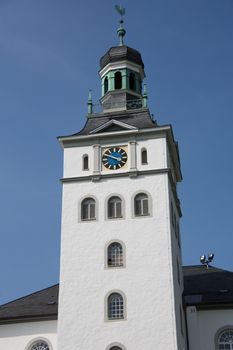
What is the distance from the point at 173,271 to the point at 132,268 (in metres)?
2.22

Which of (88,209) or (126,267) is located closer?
(126,267)

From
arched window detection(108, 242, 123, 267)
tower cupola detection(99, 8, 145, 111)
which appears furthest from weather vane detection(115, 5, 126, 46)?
arched window detection(108, 242, 123, 267)

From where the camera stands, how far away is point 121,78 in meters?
44.3

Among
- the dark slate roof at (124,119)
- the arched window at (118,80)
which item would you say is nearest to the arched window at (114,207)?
the dark slate roof at (124,119)

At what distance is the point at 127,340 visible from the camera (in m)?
34.4

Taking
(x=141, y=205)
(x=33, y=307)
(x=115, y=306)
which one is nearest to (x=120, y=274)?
(x=115, y=306)

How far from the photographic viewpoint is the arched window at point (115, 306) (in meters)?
35.2

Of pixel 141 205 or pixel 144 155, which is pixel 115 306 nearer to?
pixel 141 205

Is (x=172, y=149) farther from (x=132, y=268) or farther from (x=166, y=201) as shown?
(x=132, y=268)

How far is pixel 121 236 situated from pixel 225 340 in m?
8.37

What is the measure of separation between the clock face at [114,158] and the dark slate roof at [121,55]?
814cm

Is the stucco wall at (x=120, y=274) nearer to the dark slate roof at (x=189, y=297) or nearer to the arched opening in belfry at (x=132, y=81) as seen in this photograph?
the dark slate roof at (x=189, y=297)

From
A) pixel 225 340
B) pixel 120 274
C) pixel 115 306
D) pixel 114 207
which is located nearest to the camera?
pixel 115 306

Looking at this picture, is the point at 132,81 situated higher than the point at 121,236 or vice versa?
the point at 132,81
